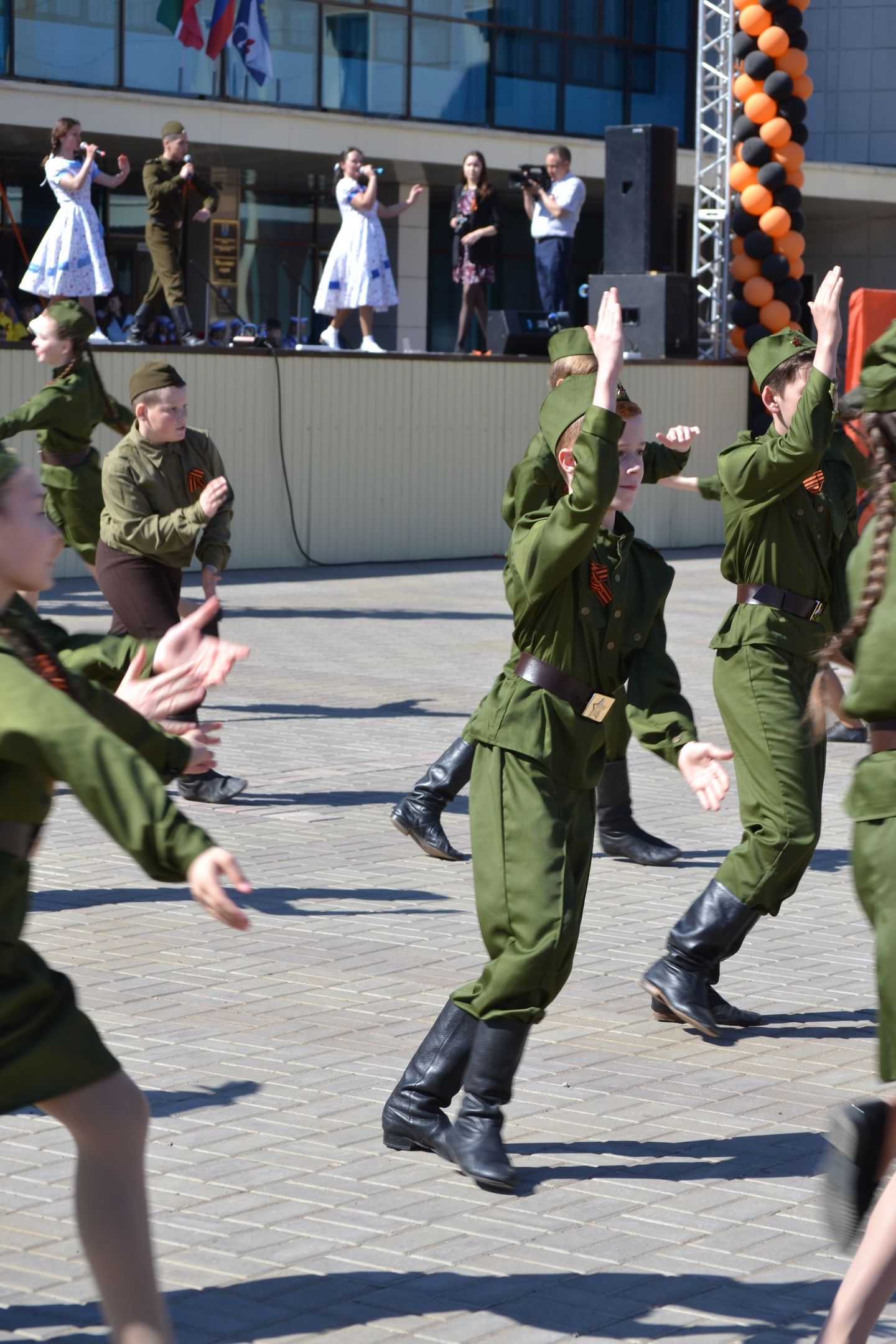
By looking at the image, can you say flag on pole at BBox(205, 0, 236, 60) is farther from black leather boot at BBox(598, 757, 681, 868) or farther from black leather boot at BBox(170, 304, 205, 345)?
black leather boot at BBox(598, 757, 681, 868)

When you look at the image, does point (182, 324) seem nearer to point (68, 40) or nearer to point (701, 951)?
point (68, 40)

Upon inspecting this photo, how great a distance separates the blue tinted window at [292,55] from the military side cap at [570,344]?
64.6 ft

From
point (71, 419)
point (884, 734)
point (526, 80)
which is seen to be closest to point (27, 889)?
point (884, 734)

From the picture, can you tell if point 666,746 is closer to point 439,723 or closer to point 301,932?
point 301,932

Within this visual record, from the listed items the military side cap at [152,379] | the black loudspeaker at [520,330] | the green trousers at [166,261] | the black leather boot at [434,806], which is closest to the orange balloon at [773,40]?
the black loudspeaker at [520,330]

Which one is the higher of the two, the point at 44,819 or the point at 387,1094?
the point at 44,819

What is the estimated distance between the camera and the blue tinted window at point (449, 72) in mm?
27062

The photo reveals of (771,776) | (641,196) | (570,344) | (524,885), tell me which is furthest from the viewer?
(641,196)

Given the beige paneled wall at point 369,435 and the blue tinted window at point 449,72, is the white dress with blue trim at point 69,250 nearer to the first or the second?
the beige paneled wall at point 369,435

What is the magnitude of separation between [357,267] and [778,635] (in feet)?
54.3

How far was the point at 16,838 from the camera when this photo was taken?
3.22 metres

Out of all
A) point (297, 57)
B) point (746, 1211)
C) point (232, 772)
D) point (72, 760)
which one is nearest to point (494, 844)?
point (746, 1211)

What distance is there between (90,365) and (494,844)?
286 inches

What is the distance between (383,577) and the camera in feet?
65.7
